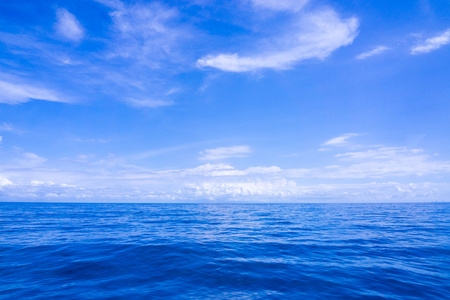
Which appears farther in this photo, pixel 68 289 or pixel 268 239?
pixel 268 239

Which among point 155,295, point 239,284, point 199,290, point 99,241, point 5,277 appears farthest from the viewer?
point 99,241

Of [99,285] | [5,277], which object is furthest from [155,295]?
[5,277]

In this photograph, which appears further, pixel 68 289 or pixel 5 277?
pixel 5 277

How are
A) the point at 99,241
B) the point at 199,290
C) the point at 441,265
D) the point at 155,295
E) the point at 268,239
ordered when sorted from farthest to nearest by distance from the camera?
the point at 268,239
the point at 99,241
the point at 441,265
the point at 199,290
the point at 155,295

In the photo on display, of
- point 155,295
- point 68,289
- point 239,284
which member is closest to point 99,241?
point 68,289

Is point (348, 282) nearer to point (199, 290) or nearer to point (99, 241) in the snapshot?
point (199, 290)

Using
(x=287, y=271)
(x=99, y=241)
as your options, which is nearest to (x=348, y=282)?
(x=287, y=271)

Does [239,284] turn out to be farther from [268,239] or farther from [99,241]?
[99,241]

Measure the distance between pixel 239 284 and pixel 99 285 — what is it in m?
7.11

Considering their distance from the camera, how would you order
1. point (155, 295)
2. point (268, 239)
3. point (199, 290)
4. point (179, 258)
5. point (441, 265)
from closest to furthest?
point (155, 295), point (199, 290), point (441, 265), point (179, 258), point (268, 239)

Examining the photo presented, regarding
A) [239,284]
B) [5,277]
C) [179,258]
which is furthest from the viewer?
[179,258]

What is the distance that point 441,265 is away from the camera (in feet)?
46.0

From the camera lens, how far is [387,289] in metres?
10.6

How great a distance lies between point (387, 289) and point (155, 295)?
1124 cm
